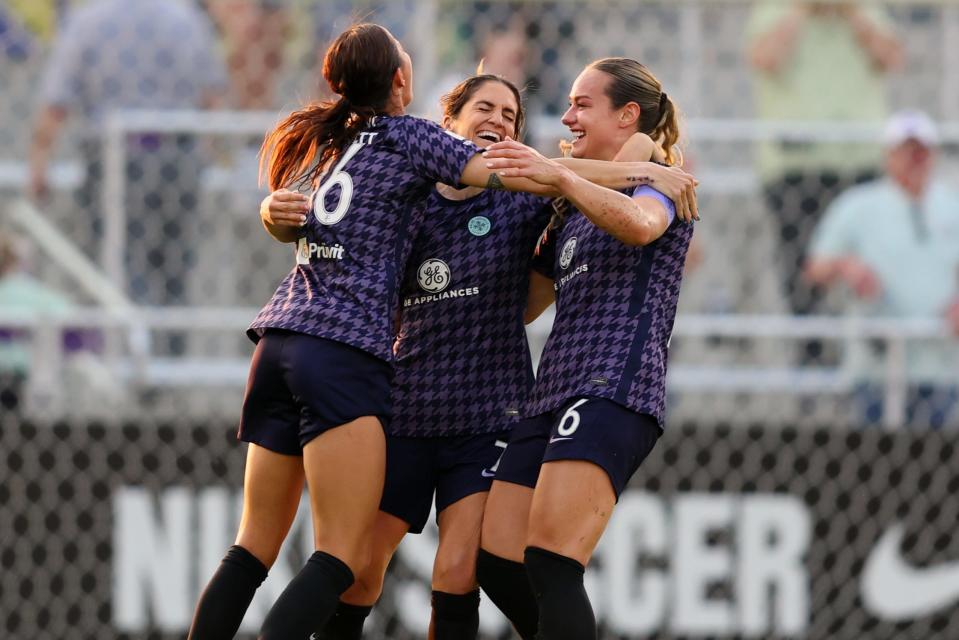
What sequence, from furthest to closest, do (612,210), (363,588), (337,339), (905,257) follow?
(905,257) < (363,588) < (337,339) < (612,210)

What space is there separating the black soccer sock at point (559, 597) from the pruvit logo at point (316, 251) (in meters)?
0.82

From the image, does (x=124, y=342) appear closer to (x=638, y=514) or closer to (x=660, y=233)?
(x=638, y=514)

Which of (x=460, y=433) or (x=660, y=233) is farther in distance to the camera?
(x=460, y=433)

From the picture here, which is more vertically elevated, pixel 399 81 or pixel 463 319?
pixel 399 81

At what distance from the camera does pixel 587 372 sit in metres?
4.11

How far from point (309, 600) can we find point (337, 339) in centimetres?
60

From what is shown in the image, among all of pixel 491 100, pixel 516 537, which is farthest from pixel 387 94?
pixel 516 537

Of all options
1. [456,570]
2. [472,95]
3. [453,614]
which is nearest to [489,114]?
[472,95]

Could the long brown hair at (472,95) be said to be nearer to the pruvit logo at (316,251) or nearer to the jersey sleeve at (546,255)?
the jersey sleeve at (546,255)

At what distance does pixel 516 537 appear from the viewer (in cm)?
425

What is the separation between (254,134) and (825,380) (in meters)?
2.34

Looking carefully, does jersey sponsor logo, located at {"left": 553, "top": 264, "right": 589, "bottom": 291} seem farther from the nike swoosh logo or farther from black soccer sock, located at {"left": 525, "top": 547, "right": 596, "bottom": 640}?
the nike swoosh logo

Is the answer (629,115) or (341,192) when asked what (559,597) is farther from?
(629,115)

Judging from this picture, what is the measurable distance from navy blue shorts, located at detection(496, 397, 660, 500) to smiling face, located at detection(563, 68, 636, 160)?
0.66m
